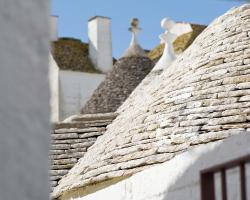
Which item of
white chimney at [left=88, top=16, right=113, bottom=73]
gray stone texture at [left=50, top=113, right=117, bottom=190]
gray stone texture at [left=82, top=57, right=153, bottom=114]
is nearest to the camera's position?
gray stone texture at [left=50, top=113, right=117, bottom=190]

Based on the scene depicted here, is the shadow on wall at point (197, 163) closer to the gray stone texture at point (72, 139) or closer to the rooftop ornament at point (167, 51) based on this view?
the gray stone texture at point (72, 139)

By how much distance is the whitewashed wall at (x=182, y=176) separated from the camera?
775 centimetres

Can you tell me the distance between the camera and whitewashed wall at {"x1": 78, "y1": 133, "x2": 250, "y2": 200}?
7750 mm

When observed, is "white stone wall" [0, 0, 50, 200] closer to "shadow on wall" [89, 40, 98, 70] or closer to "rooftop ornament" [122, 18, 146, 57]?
"rooftop ornament" [122, 18, 146, 57]

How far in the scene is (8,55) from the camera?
6.29 ft

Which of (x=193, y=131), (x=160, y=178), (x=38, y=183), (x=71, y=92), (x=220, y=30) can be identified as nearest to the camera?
(x=38, y=183)

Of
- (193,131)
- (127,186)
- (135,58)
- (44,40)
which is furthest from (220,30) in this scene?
(135,58)

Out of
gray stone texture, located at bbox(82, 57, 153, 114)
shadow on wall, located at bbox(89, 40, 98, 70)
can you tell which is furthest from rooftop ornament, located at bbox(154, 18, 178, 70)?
shadow on wall, located at bbox(89, 40, 98, 70)

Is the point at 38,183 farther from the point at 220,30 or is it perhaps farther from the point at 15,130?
the point at 220,30

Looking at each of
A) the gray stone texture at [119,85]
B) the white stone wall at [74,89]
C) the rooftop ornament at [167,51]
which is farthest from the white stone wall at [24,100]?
the white stone wall at [74,89]

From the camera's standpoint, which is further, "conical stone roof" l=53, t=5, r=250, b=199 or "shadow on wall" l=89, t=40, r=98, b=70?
"shadow on wall" l=89, t=40, r=98, b=70

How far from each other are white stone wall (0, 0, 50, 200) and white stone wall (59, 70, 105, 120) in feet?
89.3

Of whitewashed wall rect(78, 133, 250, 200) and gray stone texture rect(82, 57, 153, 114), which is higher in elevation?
gray stone texture rect(82, 57, 153, 114)

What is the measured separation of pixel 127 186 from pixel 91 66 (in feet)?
76.2
